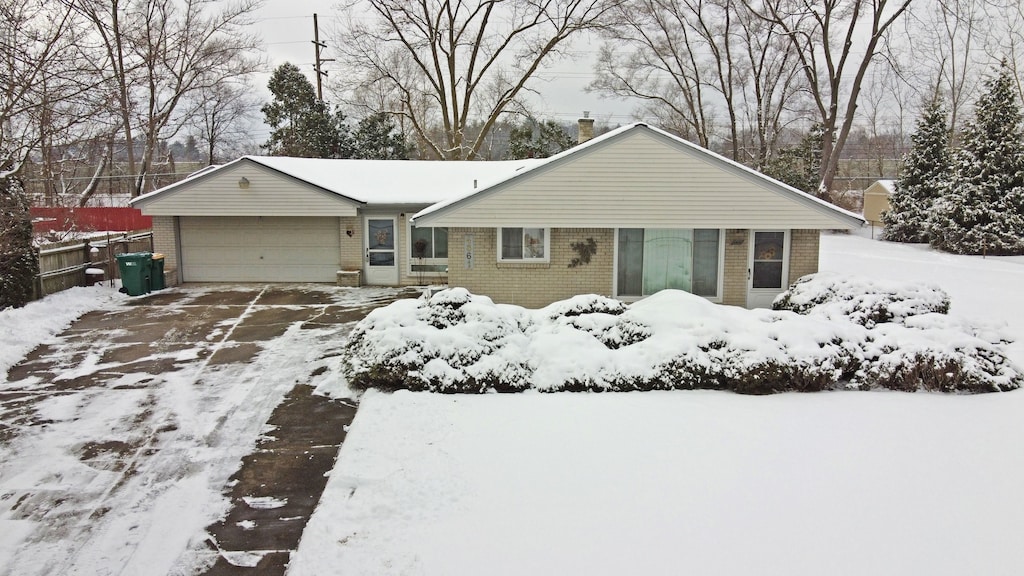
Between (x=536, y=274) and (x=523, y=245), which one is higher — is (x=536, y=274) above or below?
below

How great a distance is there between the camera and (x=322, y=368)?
1145 centimetres

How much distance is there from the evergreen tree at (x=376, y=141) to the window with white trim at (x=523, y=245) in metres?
24.5

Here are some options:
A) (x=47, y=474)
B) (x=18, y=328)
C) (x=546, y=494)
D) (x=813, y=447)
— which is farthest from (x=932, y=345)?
(x=18, y=328)

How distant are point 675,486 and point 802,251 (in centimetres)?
1026

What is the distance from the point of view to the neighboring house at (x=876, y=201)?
37188mm

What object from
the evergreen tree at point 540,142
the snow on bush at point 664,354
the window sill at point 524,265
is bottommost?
the snow on bush at point 664,354

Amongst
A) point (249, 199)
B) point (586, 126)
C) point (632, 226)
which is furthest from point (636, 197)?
point (249, 199)

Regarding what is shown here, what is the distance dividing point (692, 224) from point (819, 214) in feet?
9.24

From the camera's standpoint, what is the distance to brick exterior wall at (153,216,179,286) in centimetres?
1983

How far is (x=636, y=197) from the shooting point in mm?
15070

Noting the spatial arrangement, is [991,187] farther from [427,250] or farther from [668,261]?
[427,250]

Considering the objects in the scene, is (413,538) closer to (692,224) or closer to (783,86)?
(692,224)

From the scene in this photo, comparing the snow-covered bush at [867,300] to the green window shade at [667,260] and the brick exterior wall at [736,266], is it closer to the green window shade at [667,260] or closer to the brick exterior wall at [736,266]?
the brick exterior wall at [736,266]

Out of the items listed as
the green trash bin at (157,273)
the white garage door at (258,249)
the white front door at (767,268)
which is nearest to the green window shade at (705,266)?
the white front door at (767,268)
